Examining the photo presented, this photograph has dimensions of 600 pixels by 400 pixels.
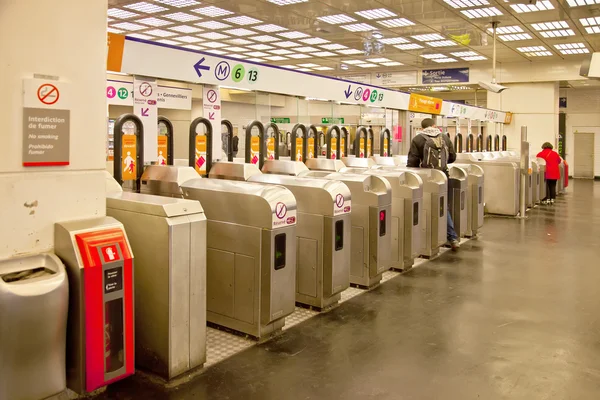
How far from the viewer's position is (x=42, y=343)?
92.5 inches

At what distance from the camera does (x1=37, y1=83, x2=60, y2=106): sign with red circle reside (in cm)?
250

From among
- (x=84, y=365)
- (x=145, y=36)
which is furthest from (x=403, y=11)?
(x=84, y=365)

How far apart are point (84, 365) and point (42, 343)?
0.25 m

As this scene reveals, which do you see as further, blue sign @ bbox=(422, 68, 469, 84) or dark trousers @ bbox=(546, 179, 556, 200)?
blue sign @ bbox=(422, 68, 469, 84)

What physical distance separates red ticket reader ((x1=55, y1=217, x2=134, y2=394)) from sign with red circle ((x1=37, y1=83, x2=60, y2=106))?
60 cm

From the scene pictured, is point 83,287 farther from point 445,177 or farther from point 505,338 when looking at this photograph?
point 445,177

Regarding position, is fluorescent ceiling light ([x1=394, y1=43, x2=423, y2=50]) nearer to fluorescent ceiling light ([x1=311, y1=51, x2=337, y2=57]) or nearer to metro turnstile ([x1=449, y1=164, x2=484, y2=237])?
fluorescent ceiling light ([x1=311, y1=51, x2=337, y2=57])

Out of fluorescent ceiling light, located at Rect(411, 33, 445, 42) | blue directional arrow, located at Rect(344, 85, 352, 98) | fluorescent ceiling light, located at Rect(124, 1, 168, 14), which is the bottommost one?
blue directional arrow, located at Rect(344, 85, 352, 98)

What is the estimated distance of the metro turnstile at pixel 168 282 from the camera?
283 cm

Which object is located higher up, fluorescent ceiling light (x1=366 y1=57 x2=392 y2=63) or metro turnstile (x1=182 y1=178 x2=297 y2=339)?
fluorescent ceiling light (x1=366 y1=57 x2=392 y2=63)

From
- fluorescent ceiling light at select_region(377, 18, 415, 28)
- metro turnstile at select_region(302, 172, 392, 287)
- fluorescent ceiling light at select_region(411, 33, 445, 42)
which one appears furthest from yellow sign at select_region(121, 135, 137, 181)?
fluorescent ceiling light at select_region(411, 33, 445, 42)

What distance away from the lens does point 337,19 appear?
9.38 meters

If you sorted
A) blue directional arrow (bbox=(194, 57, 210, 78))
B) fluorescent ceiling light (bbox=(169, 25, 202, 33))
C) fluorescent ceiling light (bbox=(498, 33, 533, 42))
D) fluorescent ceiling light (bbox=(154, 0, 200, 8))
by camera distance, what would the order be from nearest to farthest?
blue directional arrow (bbox=(194, 57, 210, 78))
fluorescent ceiling light (bbox=(154, 0, 200, 8))
fluorescent ceiling light (bbox=(169, 25, 202, 33))
fluorescent ceiling light (bbox=(498, 33, 533, 42))

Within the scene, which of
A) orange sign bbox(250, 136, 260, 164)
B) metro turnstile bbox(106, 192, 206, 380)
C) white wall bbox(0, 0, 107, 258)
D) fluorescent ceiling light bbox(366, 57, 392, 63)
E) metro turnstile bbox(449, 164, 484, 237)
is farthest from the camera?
fluorescent ceiling light bbox(366, 57, 392, 63)
